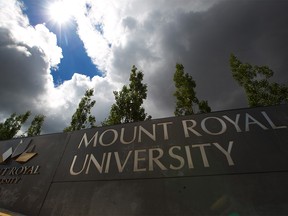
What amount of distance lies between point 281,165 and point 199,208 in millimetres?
2183

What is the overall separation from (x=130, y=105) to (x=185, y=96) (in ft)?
14.8

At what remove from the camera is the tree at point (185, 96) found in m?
14.8

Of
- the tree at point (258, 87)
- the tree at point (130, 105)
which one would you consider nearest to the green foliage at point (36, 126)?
the tree at point (130, 105)

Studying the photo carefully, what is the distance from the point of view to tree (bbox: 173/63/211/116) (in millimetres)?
14789

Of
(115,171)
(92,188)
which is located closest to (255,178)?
(115,171)

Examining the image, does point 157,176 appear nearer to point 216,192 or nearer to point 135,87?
point 216,192

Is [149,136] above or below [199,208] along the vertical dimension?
above

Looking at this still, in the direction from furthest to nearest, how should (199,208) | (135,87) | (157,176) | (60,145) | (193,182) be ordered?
(135,87), (60,145), (157,176), (193,182), (199,208)

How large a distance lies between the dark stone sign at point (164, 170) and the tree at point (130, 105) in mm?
8138

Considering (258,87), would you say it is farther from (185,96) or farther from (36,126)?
(36,126)

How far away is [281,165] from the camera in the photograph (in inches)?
177

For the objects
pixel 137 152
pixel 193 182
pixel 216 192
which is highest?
pixel 137 152

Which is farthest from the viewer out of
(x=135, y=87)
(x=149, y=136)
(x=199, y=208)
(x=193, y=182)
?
(x=135, y=87)

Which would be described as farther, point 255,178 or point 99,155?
point 99,155
